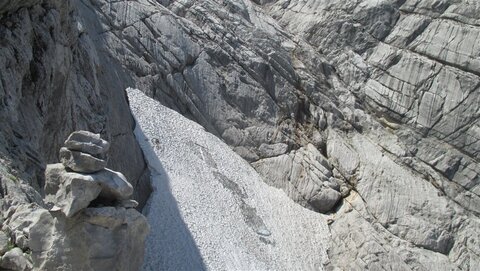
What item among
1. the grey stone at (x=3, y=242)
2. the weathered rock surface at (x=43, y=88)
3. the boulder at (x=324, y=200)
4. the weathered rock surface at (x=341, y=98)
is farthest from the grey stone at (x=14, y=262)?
the boulder at (x=324, y=200)

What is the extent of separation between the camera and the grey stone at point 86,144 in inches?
460

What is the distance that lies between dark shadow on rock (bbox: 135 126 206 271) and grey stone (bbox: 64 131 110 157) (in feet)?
38.7

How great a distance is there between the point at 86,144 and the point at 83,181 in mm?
761

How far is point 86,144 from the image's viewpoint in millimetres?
11703

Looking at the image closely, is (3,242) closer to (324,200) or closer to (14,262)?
(14,262)

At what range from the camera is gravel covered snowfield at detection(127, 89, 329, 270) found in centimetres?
2547

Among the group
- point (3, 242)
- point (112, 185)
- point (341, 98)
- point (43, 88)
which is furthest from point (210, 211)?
point (3, 242)

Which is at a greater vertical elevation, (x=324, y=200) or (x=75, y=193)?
(x=75, y=193)

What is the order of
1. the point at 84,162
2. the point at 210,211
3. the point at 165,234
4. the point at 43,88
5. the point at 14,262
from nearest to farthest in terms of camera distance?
the point at 14,262
the point at 84,162
the point at 43,88
the point at 165,234
the point at 210,211

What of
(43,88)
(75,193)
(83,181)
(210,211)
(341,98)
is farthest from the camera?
(341,98)

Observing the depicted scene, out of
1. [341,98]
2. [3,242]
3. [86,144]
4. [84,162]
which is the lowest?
[341,98]

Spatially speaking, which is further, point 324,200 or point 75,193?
point 324,200

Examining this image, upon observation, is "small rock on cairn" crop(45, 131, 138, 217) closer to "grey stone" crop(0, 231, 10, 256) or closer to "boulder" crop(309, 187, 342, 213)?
"grey stone" crop(0, 231, 10, 256)

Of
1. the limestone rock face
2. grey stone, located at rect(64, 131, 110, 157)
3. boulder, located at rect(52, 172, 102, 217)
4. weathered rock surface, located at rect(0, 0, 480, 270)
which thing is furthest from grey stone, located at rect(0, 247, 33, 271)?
weathered rock surface, located at rect(0, 0, 480, 270)
